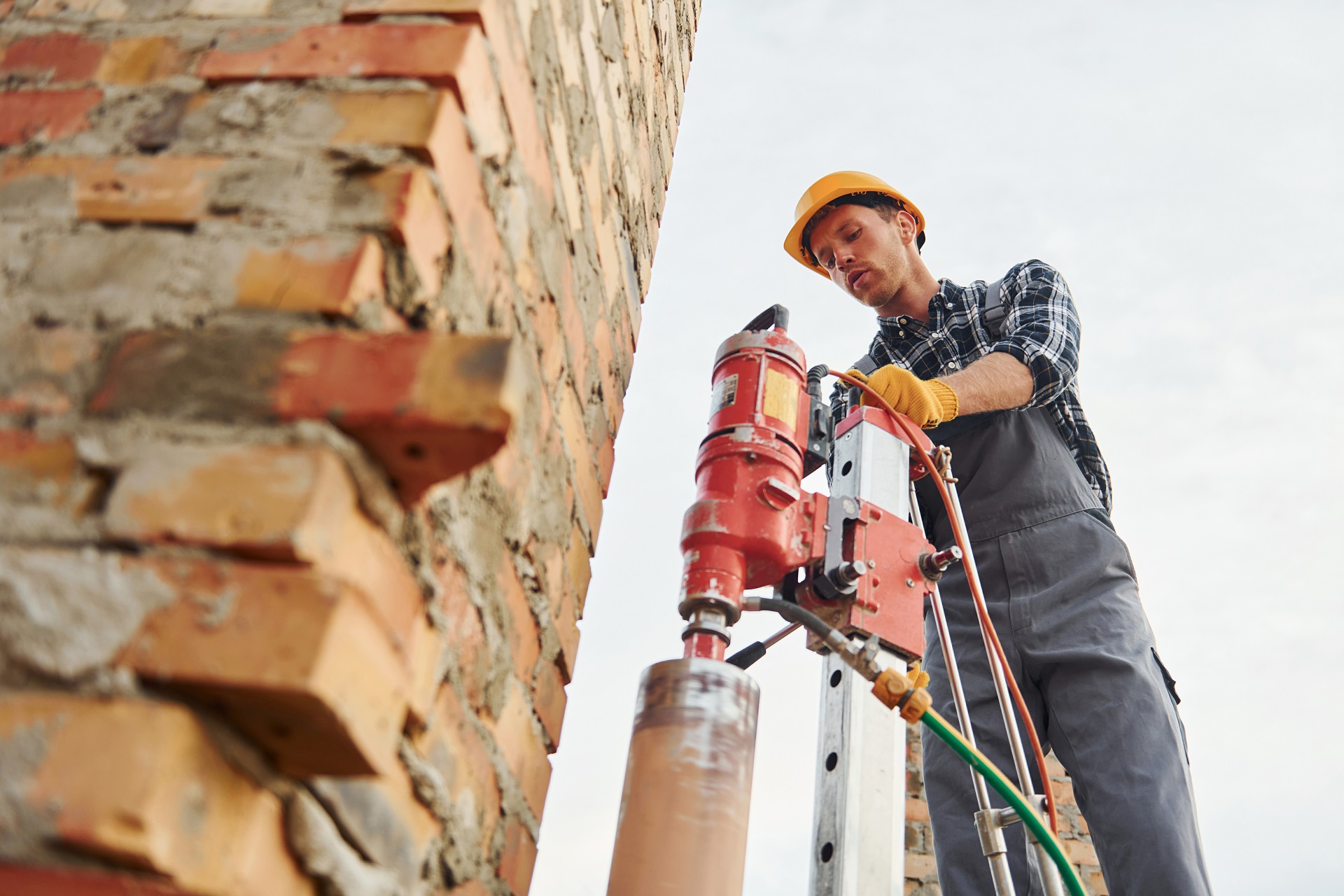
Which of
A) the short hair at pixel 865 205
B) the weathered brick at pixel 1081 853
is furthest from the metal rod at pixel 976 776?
the weathered brick at pixel 1081 853

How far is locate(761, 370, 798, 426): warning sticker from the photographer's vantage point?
1.74 m

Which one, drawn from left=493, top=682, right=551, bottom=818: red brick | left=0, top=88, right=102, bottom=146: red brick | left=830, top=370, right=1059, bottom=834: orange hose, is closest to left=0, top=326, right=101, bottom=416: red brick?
left=0, top=88, right=102, bottom=146: red brick

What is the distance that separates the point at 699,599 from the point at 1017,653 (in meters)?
0.95

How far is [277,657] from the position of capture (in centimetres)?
58

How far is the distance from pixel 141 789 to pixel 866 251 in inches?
95.1

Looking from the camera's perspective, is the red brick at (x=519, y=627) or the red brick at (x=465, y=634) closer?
the red brick at (x=465, y=634)

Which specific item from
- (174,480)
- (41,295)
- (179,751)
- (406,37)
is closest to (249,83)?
(406,37)

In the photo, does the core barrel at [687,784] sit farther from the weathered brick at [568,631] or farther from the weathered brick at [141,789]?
the weathered brick at [141,789]

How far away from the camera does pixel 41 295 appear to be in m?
0.77

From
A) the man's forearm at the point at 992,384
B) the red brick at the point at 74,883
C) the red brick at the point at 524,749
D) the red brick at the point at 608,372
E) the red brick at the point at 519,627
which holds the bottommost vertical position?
the red brick at the point at 74,883

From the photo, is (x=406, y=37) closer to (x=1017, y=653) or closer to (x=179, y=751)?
(x=179, y=751)

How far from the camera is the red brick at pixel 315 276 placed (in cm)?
73

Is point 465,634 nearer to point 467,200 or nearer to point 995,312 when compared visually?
point 467,200

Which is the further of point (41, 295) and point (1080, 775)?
point (1080, 775)
